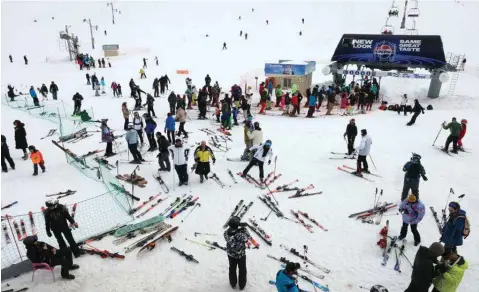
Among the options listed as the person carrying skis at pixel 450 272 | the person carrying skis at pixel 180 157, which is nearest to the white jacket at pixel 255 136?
the person carrying skis at pixel 180 157

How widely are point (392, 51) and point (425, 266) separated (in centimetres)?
2227

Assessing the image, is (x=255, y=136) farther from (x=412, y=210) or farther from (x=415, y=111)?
(x=415, y=111)

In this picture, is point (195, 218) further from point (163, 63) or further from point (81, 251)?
point (163, 63)

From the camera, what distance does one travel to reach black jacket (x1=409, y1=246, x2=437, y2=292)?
5.19 meters

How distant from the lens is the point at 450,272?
5.14 metres

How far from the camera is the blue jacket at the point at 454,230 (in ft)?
21.0

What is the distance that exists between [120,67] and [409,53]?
92.2 feet

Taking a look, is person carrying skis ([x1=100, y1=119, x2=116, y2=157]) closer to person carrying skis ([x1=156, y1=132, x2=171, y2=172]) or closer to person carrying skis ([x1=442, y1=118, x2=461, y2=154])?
person carrying skis ([x1=156, y1=132, x2=171, y2=172])


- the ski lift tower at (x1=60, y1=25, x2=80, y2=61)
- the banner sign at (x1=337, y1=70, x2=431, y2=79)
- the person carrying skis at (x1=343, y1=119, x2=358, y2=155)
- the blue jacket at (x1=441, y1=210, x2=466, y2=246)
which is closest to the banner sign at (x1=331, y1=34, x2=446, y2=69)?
the banner sign at (x1=337, y1=70, x2=431, y2=79)

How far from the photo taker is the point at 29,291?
6.30 m

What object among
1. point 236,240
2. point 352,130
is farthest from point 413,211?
point 352,130

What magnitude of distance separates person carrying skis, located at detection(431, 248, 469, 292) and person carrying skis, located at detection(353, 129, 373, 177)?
221 inches

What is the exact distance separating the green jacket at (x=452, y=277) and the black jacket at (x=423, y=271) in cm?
14

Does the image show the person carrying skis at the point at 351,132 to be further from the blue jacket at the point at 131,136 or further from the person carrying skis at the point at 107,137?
the person carrying skis at the point at 107,137
